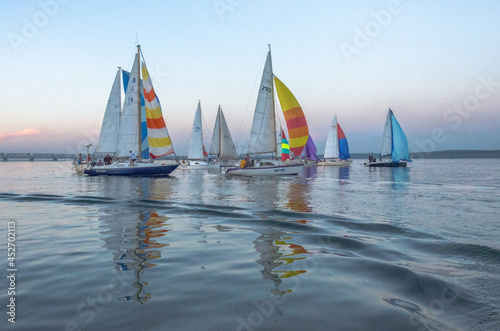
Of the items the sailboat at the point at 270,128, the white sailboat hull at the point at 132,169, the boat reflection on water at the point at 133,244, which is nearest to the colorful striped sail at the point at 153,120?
the white sailboat hull at the point at 132,169

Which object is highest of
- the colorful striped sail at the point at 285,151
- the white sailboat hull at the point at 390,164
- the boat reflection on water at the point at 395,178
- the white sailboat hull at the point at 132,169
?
the colorful striped sail at the point at 285,151

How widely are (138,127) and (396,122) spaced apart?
166 feet

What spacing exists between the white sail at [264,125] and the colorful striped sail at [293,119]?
1310 millimetres

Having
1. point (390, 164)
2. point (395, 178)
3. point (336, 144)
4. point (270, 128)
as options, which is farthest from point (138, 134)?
point (336, 144)

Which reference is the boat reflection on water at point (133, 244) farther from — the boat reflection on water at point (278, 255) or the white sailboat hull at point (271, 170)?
the white sailboat hull at point (271, 170)

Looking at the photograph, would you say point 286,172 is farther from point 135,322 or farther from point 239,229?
point 135,322

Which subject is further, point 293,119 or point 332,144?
point 332,144

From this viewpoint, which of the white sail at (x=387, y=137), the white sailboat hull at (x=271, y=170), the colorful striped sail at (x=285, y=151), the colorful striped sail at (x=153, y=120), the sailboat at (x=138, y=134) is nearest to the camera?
the white sailboat hull at (x=271, y=170)

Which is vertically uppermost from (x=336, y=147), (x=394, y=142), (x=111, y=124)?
(x=111, y=124)

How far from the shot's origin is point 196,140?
66000mm

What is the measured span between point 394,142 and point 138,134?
50.8m

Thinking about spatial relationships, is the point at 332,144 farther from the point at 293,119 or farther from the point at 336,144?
the point at 293,119

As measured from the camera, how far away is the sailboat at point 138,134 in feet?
119

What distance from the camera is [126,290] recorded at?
439 cm
